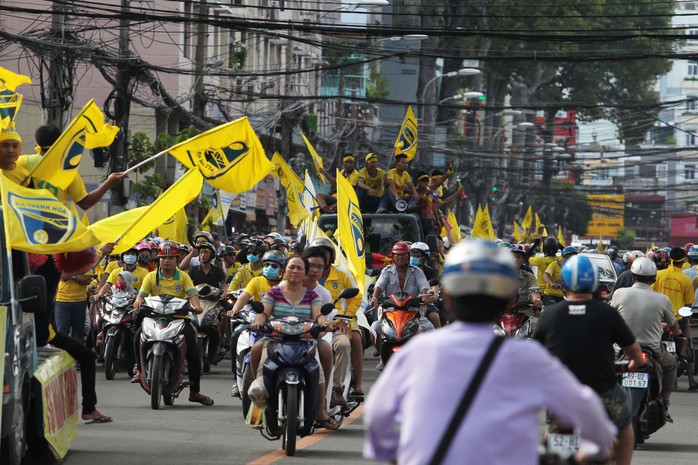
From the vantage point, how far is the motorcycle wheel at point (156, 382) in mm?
13336

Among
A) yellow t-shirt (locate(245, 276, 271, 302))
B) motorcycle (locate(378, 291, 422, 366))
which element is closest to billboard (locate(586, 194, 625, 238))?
motorcycle (locate(378, 291, 422, 366))

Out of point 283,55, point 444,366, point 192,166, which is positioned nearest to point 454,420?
point 444,366

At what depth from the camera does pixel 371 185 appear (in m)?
22.2

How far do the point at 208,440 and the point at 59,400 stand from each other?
198 cm

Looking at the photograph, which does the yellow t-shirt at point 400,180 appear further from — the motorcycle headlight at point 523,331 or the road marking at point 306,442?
the road marking at point 306,442

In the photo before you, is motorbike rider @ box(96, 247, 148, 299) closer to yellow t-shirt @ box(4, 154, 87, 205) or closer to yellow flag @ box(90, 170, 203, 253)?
yellow flag @ box(90, 170, 203, 253)

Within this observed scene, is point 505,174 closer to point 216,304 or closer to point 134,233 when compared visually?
point 216,304

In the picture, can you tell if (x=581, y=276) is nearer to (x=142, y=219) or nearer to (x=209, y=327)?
(x=142, y=219)

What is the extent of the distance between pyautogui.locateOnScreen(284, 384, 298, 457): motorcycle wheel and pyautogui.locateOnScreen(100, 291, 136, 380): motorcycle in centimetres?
655

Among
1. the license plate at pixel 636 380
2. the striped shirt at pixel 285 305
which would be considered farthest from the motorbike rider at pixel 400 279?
the striped shirt at pixel 285 305

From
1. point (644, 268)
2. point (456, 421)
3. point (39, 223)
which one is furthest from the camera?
point (644, 268)

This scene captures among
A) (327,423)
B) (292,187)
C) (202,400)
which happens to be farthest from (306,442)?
(292,187)

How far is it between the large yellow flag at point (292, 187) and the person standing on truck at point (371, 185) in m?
0.93

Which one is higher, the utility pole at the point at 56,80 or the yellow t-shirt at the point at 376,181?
the utility pole at the point at 56,80
